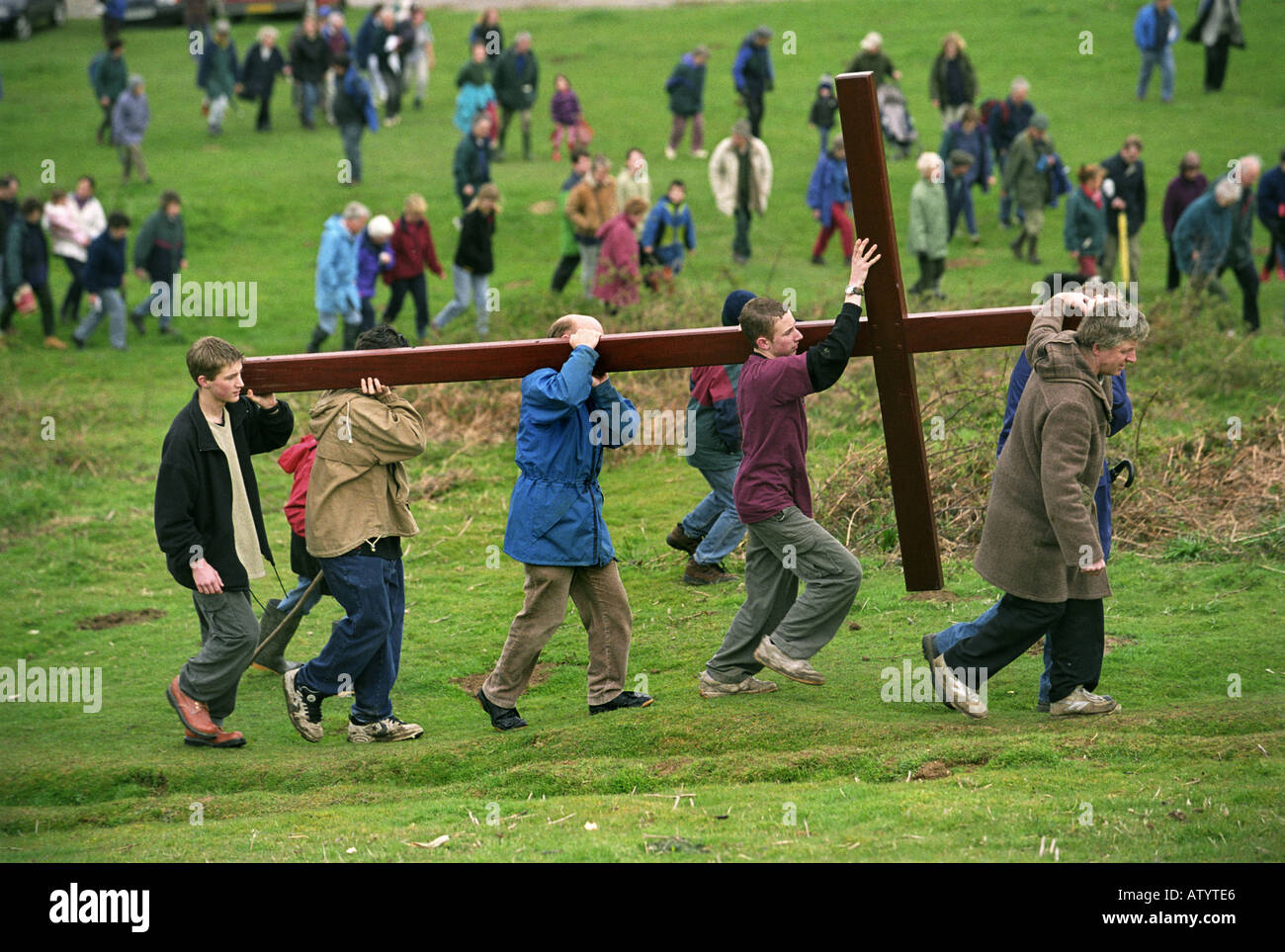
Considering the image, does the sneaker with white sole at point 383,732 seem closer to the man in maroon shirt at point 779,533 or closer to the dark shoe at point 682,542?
the man in maroon shirt at point 779,533

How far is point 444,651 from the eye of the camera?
876 centimetres

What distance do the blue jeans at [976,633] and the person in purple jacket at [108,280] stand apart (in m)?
13.9

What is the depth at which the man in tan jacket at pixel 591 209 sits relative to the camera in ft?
57.1

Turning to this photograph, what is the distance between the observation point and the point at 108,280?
17.9 m

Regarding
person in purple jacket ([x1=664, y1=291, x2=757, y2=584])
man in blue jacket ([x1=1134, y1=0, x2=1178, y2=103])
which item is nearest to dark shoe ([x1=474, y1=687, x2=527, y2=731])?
person in purple jacket ([x1=664, y1=291, x2=757, y2=584])

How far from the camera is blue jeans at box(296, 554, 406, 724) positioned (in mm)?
6965

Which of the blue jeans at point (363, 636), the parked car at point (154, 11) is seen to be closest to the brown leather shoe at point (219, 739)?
the blue jeans at point (363, 636)

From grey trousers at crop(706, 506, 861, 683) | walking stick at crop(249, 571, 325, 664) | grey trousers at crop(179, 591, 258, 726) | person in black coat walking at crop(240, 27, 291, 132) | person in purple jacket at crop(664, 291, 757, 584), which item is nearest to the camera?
grey trousers at crop(706, 506, 861, 683)

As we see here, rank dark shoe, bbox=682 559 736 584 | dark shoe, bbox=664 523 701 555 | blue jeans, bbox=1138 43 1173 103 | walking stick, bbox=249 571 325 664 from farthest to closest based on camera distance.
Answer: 1. blue jeans, bbox=1138 43 1173 103
2. dark shoe, bbox=664 523 701 555
3. dark shoe, bbox=682 559 736 584
4. walking stick, bbox=249 571 325 664

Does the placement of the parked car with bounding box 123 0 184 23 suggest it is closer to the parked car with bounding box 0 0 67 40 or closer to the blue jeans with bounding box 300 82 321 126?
the parked car with bounding box 0 0 67 40

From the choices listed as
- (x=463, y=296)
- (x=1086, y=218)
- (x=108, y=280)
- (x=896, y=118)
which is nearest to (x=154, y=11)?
(x=108, y=280)

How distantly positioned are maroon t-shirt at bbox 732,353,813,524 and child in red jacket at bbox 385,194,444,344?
10158mm

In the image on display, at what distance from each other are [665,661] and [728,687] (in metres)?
0.87

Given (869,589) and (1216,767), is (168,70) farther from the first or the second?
(1216,767)
